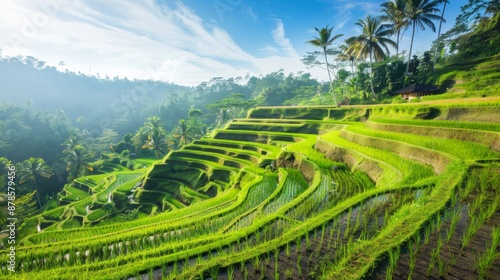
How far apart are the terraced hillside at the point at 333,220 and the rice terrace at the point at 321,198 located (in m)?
0.04

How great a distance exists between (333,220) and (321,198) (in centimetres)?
323

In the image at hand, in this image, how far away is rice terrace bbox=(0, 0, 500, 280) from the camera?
4445mm

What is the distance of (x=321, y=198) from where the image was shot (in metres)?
9.51

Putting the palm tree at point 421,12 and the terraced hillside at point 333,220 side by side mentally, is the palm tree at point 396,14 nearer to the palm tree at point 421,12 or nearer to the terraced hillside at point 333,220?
the palm tree at point 421,12

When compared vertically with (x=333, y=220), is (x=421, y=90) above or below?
above

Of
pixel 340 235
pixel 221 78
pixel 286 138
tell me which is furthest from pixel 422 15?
pixel 221 78

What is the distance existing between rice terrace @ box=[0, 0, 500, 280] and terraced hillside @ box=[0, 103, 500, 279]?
0.04 metres

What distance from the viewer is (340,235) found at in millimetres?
5590

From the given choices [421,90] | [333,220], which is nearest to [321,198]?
[333,220]

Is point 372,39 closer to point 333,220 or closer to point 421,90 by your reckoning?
point 421,90

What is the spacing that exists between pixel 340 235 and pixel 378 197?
2.88 meters

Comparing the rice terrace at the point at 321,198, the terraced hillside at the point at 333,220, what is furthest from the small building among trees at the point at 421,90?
the terraced hillside at the point at 333,220

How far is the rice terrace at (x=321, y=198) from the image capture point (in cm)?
445

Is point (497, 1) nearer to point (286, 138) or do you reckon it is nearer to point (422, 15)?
point (422, 15)
